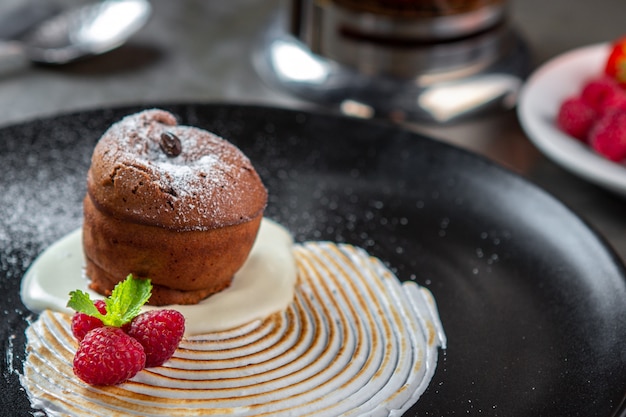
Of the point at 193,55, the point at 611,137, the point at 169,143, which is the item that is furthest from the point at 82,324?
the point at 193,55

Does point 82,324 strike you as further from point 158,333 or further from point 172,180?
point 172,180

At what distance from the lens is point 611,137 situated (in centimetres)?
167

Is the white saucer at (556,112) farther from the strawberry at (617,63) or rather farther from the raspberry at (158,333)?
the raspberry at (158,333)

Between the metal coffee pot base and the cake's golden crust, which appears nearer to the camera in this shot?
the cake's golden crust

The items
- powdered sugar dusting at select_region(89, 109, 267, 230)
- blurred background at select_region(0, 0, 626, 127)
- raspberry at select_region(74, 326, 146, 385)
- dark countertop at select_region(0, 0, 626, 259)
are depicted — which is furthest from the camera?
blurred background at select_region(0, 0, 626, 127)

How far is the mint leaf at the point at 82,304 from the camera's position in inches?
45.1

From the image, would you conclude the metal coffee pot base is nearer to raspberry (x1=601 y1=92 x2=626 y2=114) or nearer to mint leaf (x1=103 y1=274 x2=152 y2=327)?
raspberry (x1=601 y1=92 x2=626 y2=114)

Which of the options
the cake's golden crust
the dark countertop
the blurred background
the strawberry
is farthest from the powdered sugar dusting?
the strawberry

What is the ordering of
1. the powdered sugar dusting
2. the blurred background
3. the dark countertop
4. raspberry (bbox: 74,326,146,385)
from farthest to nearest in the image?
the blurred background
the dark countertop
the powdered sugar dusting
raspberry (bbox: 74,326,146,385)

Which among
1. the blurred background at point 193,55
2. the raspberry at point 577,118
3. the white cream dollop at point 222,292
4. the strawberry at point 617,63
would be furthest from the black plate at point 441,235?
the strawberry at point 617,63

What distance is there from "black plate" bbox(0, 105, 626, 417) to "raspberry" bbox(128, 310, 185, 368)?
160 millimetres

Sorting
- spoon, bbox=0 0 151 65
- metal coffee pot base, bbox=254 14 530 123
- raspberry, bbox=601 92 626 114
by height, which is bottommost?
spoon, bbox=0 0 151 65

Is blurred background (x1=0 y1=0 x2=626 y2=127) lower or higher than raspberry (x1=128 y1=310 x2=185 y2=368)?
lower

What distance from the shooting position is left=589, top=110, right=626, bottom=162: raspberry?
167 cm
